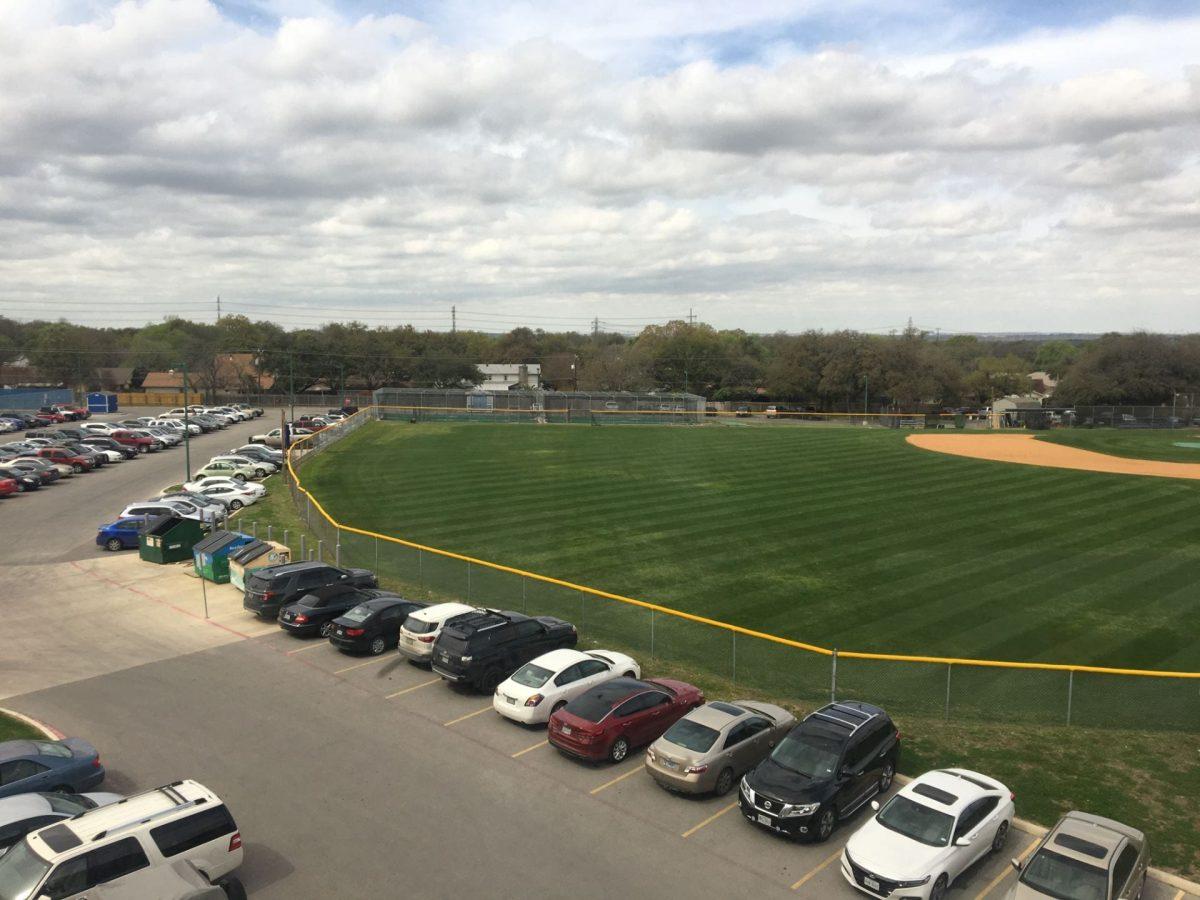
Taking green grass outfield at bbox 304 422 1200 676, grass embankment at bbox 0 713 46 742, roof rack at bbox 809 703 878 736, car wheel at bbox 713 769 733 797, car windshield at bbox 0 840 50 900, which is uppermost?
roof rack at bbox 809 703 878 736

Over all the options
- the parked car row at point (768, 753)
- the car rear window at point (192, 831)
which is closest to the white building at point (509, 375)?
the parked car row at point (768, 753)

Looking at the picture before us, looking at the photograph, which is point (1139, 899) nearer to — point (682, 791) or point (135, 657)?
point (682, 791)

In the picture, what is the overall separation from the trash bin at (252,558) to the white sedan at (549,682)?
491 inches

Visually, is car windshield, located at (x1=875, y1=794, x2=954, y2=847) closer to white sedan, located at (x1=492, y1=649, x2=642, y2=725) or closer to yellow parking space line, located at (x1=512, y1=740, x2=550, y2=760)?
white sedan, located at (x1=492, y1=649, x2=642, y2=725)

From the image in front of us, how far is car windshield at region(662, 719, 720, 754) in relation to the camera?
581 inches

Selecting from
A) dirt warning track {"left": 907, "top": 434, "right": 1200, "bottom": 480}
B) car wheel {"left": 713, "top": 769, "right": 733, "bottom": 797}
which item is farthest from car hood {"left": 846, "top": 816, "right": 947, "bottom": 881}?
dirt warning track {"left": 907, "top": 434, "right": 1200, "bottom": 480}

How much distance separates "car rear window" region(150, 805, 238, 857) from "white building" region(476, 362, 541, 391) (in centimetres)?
13583

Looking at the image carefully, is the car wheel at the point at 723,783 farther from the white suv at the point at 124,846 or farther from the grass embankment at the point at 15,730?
the grass embankment at the point at 15,730

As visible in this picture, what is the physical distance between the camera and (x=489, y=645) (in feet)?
63.7

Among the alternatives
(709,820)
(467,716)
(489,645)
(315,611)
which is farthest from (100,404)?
(709,820)

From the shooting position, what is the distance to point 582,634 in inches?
898

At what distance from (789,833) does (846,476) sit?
40.9 meters

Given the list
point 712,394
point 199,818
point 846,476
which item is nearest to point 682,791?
point 199,818

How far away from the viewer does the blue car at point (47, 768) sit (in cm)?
1316
